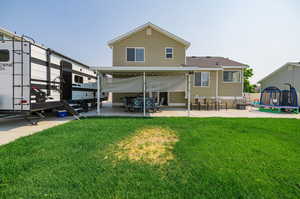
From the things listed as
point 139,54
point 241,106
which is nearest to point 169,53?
point 139,54

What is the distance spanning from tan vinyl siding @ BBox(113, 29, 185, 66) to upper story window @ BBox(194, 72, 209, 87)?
1898mm

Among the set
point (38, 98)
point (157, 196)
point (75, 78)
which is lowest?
point (157, 196)

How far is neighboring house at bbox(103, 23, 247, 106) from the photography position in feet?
39.4

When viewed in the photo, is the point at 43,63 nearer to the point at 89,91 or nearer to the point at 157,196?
the point at 89,91

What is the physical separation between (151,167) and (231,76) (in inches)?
506

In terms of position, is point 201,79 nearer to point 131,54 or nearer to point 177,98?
point 177,98

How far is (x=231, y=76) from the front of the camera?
501 inches

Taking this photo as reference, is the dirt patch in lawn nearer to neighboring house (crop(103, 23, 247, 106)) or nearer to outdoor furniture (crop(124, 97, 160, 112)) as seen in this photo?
outdoor furniture (crop(124, 97, 160, 112))

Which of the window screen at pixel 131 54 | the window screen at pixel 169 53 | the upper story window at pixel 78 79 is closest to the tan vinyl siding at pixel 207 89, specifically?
the window screen at pixel 169 53

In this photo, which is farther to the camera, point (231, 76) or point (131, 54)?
point (231, 76)

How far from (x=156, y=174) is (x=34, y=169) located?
2.43 meters

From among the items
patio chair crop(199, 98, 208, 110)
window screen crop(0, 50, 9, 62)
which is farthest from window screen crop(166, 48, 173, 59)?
window screen crop(0, 50, 9, 62)

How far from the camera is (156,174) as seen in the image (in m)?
2.64

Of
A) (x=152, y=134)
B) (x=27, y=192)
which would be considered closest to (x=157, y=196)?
(x=27, y=192)
